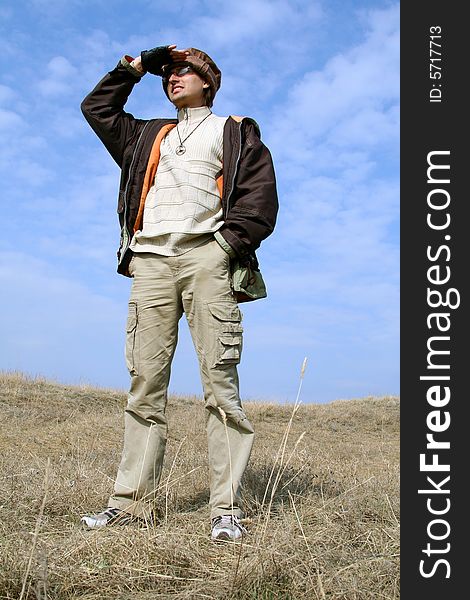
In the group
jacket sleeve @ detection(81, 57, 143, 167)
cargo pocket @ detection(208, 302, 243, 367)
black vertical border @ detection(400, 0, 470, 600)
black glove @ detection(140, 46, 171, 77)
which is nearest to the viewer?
black vertical border @ detection(400, 0, 470, 600)

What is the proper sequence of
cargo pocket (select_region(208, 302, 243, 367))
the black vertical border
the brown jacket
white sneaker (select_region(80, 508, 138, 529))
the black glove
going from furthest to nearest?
the black glove
the brown jacket
cargo pocket (select_region(208, 302, 243, 367))
white sneaker (select_region(80, 508, 138, 529))
the black vertical border

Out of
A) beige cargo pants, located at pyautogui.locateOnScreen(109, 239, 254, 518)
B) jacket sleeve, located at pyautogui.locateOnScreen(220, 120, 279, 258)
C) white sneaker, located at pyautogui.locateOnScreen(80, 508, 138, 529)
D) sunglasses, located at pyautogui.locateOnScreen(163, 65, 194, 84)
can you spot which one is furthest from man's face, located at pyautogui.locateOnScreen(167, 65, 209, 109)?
white sneaker, located at pyautogui.locateOnScreen(80, 508, 138, 529)

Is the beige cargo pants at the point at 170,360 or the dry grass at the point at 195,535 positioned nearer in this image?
the dry grass at the point at 195,535

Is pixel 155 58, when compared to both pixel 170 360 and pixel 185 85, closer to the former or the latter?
pixel 185 85

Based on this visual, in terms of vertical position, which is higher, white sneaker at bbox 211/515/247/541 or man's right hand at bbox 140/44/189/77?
man's right hand at bbox 140/44/189/77


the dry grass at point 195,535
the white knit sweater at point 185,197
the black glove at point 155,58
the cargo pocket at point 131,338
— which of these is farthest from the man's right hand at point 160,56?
the dry grass at point 195,535

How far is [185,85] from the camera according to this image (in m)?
3.70

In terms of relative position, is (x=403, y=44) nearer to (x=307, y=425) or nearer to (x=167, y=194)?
(x=167, y=194)

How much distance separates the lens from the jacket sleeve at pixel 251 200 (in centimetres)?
343

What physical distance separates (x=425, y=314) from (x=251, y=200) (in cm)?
141

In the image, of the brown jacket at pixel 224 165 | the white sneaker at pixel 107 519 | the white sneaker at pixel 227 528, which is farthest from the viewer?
the brown jacket at pixel 224 165

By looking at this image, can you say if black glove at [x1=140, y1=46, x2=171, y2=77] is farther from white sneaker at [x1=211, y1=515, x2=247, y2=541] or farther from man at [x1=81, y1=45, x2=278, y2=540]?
white sneaker at [x1=211, y1=515, x2=247, y2=541]

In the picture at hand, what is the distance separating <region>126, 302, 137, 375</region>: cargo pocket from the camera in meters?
3.55

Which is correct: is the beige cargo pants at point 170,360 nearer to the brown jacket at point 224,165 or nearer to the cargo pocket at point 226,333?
the cargo pocket at point 226,333
